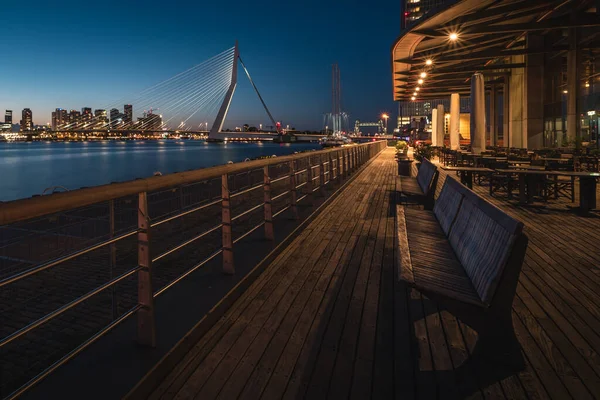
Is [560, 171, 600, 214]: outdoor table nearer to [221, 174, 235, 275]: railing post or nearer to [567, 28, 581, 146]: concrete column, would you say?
[221, 174, 235, 275]: railing post

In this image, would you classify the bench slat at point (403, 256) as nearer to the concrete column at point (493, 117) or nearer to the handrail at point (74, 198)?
the handrail at point (74, 198)

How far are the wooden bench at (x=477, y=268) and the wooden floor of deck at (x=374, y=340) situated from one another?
23cm

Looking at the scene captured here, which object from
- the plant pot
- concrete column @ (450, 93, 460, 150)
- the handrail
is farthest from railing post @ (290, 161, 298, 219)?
concrete column @ (450, 93, 460, 150)

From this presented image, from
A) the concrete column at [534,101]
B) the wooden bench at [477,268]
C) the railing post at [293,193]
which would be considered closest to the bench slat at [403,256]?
the wooden bench at [477,268]

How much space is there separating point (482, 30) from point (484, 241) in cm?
1177

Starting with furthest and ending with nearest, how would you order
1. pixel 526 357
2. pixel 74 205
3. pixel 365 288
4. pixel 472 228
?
pixel 365 288
pixel 472 228
pixel 526 357
pixel 74 205

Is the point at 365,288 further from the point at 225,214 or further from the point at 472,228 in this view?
the point at 225,214

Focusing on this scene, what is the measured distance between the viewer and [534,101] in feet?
59.4

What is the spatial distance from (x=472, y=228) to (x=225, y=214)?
176 centimetres

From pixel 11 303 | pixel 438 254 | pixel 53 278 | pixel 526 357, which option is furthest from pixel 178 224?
pixel 526 357

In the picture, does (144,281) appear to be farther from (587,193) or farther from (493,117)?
(493,117)

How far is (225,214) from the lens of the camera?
295 cm

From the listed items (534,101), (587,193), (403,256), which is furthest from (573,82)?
(403,256)

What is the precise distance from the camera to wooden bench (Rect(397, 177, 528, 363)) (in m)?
1.83
